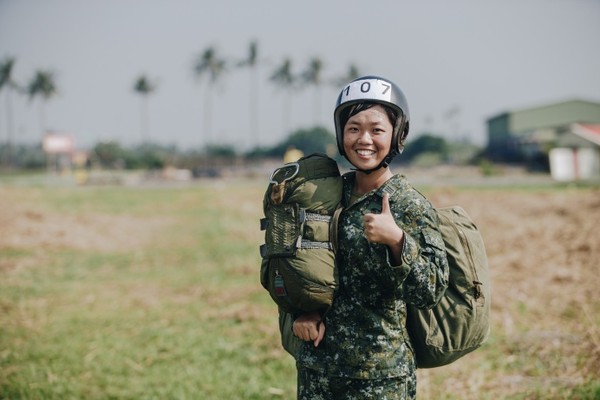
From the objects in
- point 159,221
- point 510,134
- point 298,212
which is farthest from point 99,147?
point 298,212

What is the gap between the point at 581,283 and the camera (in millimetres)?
8164

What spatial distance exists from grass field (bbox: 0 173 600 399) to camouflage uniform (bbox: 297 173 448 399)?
242cm

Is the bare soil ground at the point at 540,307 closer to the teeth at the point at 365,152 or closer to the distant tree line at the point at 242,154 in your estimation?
the teeth at the point at 365,152

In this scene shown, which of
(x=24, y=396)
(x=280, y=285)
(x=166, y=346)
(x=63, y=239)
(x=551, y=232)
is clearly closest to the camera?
(x=280, y=285)

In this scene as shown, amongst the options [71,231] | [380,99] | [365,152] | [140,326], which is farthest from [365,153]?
[71,231]

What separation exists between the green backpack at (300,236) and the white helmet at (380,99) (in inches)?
11.3

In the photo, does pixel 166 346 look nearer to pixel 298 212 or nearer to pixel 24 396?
pixel 24 396

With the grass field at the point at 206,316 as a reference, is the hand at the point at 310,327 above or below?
above

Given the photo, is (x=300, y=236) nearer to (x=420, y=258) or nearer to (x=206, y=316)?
(x=420, y=258)

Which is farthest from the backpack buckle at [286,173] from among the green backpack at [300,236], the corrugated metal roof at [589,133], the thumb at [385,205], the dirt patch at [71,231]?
the corrugated metal roof at [589,133]

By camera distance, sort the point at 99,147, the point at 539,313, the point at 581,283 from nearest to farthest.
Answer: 1. the point at 539,313
2. the point at 581,283
3. the point at 99,147

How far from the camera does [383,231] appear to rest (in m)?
2.34

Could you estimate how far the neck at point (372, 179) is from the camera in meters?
2.76

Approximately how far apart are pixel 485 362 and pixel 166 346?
3.55 m
